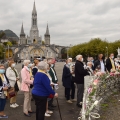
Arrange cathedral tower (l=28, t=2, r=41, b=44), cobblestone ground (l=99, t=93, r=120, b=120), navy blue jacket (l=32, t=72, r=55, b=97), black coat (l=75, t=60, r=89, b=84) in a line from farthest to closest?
cathedral tower (l=28, t=2, r=41, b=44), black coat (l=75, t=60, r=89, b=84), cobblestone ground (l=99, t=93, r=120, b=120), navy blue jacket (l=32, t=72, r=55, b=97)

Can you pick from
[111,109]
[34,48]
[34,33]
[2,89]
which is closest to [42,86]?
[2,89]

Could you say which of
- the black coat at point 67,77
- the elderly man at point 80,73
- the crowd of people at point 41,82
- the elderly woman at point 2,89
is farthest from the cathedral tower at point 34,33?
the elderly woman at point 2,89

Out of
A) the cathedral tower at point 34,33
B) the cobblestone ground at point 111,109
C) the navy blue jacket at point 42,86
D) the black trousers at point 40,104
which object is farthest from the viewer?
the cathedral tower at point 34,33

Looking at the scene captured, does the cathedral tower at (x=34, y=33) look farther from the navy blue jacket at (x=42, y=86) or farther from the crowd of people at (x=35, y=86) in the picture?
the navy blue jacket at (x=42, y=86)

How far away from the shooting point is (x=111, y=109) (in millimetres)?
7680

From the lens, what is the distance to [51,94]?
5.60m

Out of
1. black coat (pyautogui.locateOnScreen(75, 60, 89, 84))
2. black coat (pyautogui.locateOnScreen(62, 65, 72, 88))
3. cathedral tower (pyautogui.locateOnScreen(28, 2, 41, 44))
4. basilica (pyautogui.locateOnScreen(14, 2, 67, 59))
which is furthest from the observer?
cathedral tower (pyautogui.locateOnScreen(28, 2, 41, 44))

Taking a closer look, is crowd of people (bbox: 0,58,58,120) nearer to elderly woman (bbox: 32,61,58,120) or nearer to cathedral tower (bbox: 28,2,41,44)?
elderly woman (bbox: 32,61,58,120)

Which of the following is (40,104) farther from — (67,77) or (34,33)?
(34,33)

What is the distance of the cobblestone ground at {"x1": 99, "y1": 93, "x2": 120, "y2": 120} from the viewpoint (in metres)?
6.80

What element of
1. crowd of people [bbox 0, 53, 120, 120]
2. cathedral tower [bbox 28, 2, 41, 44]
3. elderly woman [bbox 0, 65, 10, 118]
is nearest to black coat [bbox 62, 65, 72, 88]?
crowd of people [bbox 0, 53, 120, 120]

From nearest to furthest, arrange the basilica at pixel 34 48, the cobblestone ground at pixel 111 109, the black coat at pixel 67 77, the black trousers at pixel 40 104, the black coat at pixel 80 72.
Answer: the black trousers at pixel 40 104, the cobblestone ground at pixel 111 109, the black coat at pixel 80 72, the black coat at pixel 67 77, the basilica at pixel 34 48

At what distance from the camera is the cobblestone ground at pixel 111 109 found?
680 centimetres

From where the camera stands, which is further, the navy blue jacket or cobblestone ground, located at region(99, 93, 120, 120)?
cobblestone ground, located at region(99, 93, 120, 120)
